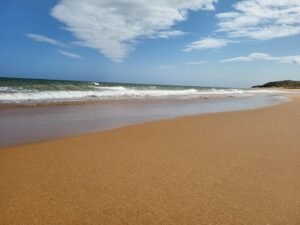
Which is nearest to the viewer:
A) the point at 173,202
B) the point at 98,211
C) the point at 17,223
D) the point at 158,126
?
the point at 17,223

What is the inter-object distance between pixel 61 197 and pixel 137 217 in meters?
0.75

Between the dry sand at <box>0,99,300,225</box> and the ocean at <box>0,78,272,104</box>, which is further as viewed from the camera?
the ocean at <box>0,78,272,104</box>

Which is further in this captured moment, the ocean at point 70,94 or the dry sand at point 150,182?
the ocean at point 70,94

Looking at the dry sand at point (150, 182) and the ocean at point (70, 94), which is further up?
the ocean at point (70, 94)

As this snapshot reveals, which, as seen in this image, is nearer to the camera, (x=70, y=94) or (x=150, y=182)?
(x=150, y=182)

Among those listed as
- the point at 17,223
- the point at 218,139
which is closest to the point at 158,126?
the point at 218,139

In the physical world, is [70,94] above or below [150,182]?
above

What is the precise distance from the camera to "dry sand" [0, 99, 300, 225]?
2234mm

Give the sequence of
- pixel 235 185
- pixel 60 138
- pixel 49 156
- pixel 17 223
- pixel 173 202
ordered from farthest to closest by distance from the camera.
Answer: pixel 60 138 → pixel 49 156 → pixel 235 185 → pixel 173 202 → pixel 17 223

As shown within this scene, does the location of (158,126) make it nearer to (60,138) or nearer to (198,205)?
(60,138)

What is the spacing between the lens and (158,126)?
6543 mm

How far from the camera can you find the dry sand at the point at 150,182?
7.33 feet

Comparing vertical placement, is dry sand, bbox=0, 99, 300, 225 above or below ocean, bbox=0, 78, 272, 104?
below

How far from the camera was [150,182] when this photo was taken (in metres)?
2.88
